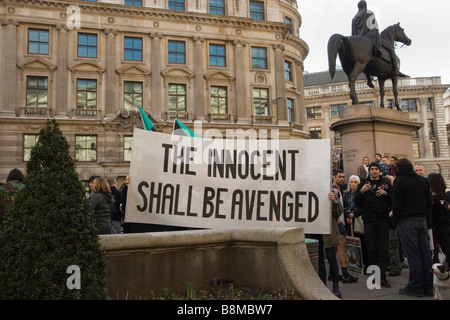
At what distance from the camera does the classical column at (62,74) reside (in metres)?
29.3

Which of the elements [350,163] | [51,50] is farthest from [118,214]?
[51,50]

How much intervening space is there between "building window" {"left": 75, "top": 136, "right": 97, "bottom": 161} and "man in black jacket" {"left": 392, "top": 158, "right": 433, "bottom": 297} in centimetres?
2692

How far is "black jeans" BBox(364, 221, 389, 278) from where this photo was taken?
6.43 meters

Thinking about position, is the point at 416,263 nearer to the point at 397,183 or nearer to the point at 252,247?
the point at 397,183

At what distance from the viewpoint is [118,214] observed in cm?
812

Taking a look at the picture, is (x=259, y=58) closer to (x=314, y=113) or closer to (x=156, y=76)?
(x=156, y=76)

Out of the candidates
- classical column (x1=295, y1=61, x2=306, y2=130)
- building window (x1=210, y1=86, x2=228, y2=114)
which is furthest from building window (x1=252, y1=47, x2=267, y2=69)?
classical column (x1=295, y1=61, x2=306, y2=130)

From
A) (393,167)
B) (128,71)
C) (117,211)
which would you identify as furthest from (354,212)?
(128,71)

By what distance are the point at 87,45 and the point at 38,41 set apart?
3.58 metres

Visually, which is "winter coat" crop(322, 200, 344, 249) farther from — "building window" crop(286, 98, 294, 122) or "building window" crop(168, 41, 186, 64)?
"building window" crop(286, 98, 294, 122)

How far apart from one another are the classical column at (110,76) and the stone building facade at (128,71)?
0.08 metres

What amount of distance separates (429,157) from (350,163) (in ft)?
188

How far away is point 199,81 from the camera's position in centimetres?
3253

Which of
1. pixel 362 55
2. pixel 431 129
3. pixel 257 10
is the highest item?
pixel 257 10
